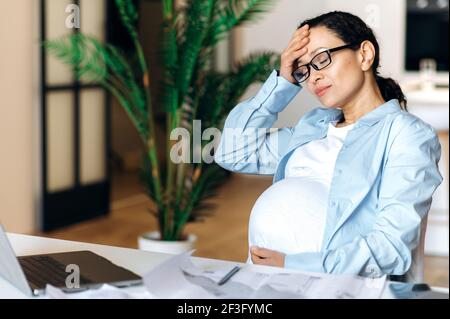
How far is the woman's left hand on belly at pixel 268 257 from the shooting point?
5.64 feet

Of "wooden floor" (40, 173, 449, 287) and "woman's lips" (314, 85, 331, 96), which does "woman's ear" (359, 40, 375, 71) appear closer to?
"woman's lips" (314, 85, 331, 96)

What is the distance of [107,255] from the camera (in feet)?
5.36

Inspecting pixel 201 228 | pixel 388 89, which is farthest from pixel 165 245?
pixel 388 89

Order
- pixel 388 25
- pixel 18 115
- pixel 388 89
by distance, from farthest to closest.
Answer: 1. pixel 388 25
2. pixel 18 115
3. pixel 388 89

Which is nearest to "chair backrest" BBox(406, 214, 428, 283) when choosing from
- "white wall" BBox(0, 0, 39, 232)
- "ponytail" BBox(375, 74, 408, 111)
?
"ponytail" BBox(375, 74, 408, 111)

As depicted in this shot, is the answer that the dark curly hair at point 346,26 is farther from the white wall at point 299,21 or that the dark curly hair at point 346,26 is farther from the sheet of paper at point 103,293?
the white wall at point 299,21

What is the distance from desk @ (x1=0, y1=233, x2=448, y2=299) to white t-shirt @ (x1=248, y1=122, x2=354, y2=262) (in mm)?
243

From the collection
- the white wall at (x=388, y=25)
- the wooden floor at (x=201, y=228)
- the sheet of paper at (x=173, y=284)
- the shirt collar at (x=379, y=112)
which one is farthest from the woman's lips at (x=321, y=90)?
the white wall at (x=388, y=25)

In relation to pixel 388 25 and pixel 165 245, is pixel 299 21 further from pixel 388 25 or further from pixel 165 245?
pixel 165 245

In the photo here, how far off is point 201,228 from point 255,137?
333 centimetres

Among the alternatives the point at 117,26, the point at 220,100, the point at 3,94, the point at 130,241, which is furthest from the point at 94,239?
the point at 117,26

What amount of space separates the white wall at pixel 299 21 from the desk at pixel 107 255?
443 centimetres
